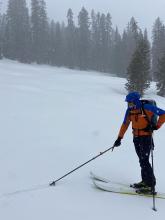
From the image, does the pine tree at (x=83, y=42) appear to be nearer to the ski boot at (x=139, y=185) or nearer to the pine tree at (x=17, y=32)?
the pine tree at (x=17, y=32)

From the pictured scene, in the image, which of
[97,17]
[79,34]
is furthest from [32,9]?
[97,17]

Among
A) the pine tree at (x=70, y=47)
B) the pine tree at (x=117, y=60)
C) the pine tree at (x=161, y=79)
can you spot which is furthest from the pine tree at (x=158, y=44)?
the pine tree at (x=161, y=79)

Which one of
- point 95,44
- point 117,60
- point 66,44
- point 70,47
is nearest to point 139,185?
point 117,60

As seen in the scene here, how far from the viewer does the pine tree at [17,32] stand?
72.1 meters

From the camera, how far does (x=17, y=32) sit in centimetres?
7550

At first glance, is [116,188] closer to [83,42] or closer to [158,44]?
[158,44]

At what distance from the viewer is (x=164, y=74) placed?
4162 cm

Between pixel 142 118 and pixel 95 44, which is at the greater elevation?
pixel 95 44

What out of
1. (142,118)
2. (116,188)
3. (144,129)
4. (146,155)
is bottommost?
(116,188)

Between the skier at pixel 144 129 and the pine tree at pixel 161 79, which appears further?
the pine tree at pixel 161 79

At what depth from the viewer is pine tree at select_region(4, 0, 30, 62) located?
236 feet

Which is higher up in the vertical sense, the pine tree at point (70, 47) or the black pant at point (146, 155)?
the pine tree at point (70, 47)

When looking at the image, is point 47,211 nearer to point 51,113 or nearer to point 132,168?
point 132,168

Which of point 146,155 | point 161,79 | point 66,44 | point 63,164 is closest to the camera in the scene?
point 146,155
